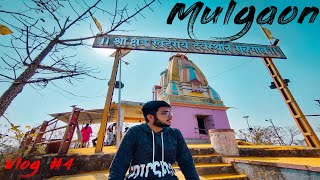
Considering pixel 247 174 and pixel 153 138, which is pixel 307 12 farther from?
Answer: pixel 153 138

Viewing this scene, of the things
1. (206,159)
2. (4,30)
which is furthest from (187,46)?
(4,30)

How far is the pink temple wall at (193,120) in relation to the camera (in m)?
12.5

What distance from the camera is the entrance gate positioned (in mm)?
5871

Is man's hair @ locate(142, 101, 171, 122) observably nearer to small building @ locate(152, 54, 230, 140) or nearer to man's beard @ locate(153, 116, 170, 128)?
man's beard @ locate(153, 116, 170, 128)

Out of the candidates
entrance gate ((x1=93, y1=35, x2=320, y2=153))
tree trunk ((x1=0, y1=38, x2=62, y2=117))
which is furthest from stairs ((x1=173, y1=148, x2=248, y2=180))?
tree trunk ((x1=0, y1=38, x2=62, y2=117))

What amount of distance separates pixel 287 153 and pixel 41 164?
7223mm

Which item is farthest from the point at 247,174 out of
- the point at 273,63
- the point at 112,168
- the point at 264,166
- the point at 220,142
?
the point at 273,63

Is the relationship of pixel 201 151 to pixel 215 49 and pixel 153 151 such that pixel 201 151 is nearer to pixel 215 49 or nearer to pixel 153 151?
pixel 153 151

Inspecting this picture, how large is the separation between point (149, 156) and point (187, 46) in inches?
237

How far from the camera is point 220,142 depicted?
5.12m

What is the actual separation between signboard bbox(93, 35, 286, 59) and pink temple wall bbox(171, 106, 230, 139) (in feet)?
22.4

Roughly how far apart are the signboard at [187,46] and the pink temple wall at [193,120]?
684 cm

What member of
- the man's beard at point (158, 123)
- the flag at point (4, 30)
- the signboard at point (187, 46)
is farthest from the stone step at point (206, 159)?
the flag at point (4, 30)

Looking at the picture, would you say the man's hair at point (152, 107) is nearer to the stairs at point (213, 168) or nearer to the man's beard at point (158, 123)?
the man's beard at point (158, 123)
